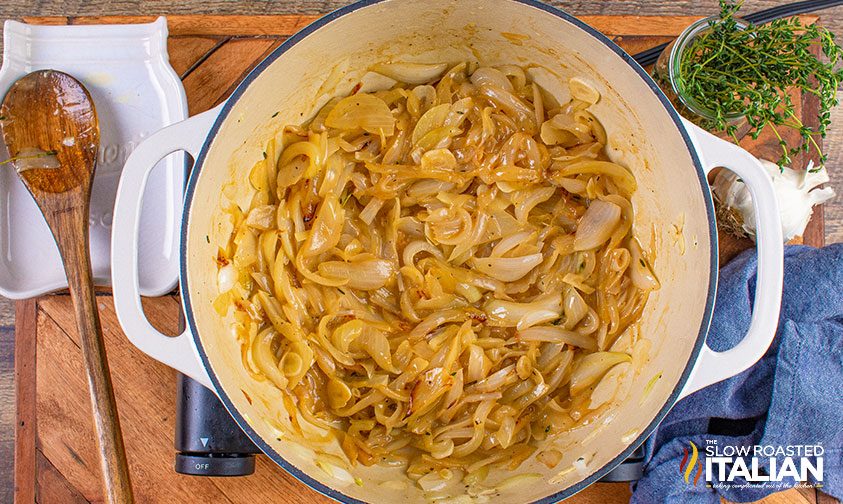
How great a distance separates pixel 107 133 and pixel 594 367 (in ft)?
3.26

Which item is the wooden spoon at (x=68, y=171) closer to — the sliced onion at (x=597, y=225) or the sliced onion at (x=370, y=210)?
the sliced onion at (x=370, y=210)

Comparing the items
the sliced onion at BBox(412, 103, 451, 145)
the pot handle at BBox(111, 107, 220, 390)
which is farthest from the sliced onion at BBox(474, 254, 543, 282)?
the pot handle at BBox(111, 107, 220, 390)

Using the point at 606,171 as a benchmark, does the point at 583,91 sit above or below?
above

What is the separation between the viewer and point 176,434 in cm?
118

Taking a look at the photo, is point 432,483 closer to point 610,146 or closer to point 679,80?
point 610,146

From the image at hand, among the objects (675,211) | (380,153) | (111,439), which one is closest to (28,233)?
(111,439)

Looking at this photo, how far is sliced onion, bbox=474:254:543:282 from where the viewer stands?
1175 mm

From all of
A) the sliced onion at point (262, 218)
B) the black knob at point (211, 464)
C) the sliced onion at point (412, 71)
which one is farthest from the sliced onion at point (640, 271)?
the black knob at point (211, 464)

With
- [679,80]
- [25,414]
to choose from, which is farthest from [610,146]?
[25,414]

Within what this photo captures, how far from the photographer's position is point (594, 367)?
116cm

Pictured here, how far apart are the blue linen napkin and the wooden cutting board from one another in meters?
0.08

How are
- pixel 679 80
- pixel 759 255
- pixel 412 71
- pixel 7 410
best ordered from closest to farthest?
pixel 759 255 → pixel 679 80 → pixel 412 71 → pixel 7 410

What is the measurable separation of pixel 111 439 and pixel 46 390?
22 cm

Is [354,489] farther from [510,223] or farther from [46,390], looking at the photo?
[46,390]
